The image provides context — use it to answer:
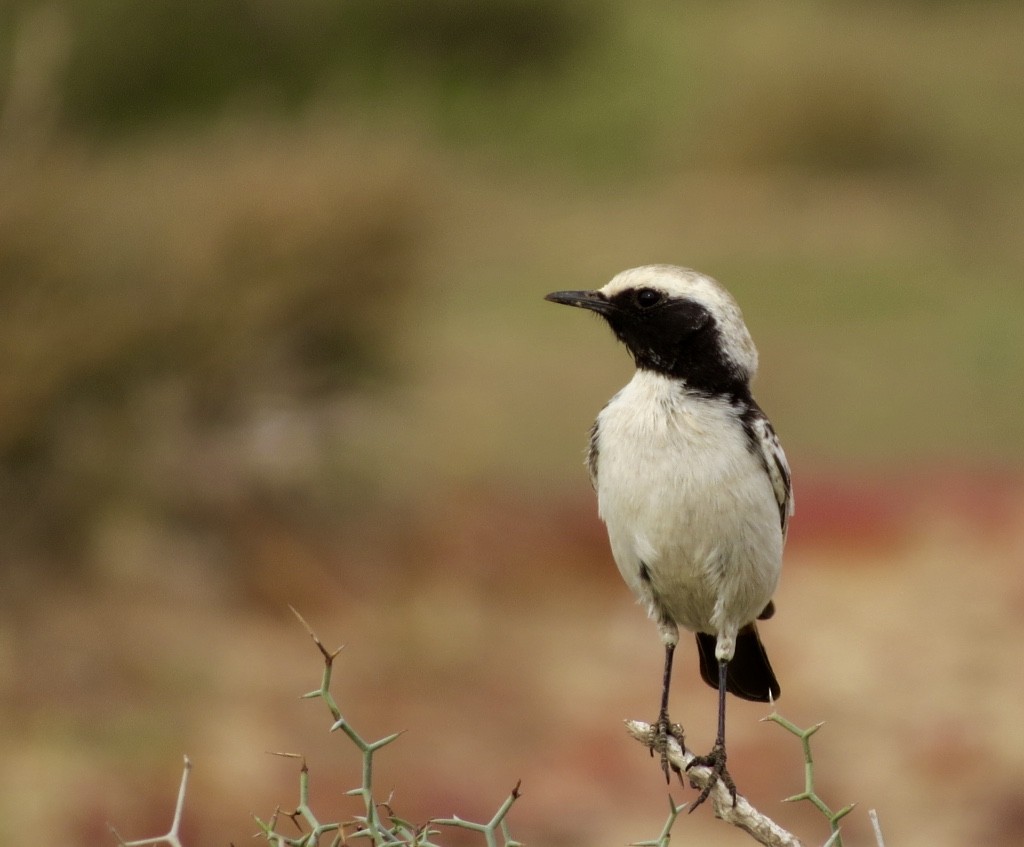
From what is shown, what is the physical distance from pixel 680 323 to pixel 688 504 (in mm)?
488

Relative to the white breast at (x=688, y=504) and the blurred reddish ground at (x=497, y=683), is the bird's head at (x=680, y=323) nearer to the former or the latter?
the white breast at (x=688, y=504)

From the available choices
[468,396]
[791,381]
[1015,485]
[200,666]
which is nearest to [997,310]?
[791,381]

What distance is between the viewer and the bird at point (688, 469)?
396 centimetres

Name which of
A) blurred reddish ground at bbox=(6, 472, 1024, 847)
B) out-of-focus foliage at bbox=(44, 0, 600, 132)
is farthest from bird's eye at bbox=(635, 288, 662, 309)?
out-of-focus foliage at bbox=(44, 0, 600, 132)

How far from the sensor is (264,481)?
10516mm

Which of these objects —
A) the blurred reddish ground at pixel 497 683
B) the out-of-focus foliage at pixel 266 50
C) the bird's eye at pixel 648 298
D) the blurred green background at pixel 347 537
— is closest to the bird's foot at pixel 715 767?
the bird's eye at pixel 648 298

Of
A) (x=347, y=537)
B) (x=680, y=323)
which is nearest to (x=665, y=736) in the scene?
(x=680, y=323)

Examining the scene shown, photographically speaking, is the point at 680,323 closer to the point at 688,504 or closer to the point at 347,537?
the point at 688,504

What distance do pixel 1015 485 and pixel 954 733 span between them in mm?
4542

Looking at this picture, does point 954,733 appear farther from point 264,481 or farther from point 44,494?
point 44,494

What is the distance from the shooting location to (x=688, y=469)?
13.0 ft

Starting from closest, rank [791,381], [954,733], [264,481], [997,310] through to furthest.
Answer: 1. [954,733]
2. [264,481]
3. [791,381]
4. [997,310]

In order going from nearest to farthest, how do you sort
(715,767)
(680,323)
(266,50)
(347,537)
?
1. (715,767)
2. (680,323)
3. (347,537)
4. (266,50)

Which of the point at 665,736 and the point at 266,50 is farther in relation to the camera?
the point at 266,50
